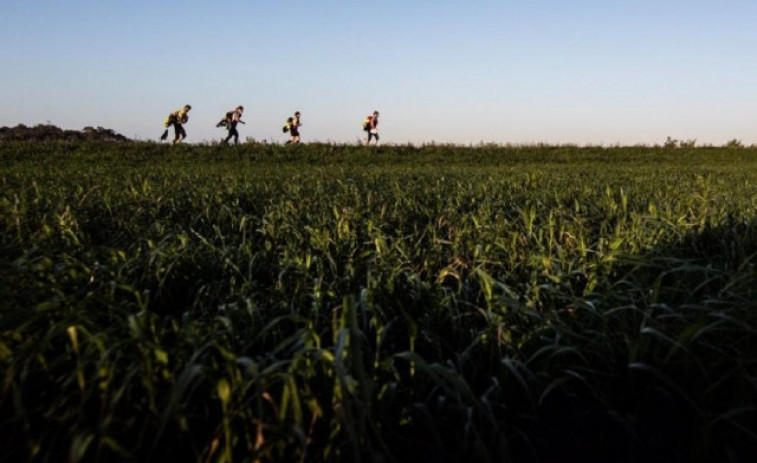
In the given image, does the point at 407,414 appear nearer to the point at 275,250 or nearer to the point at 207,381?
the point at 207,381

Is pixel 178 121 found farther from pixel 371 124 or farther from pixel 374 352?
pixel 374 352

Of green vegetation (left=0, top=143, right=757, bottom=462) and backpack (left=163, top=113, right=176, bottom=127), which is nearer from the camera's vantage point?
green vegetation (left=0, top=143, right=757, bottom=462)

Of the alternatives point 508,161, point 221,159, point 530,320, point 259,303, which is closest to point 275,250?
point 259,303

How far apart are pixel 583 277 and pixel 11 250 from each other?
161 inches

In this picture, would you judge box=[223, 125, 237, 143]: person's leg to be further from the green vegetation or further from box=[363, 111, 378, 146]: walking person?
the green vegetation

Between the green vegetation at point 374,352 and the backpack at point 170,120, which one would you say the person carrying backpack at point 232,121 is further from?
the green vegetation at point 374,352

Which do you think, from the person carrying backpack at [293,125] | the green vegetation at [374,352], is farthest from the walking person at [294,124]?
the green vegetation at [374,352]

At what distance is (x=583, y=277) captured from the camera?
3738 millimetres

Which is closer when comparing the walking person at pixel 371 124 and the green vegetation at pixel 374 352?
the green vegetation at pixel 374 352

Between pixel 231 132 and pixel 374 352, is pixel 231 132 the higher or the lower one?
the higher one

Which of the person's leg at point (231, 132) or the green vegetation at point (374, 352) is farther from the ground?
the person's leg at point (231, 132)

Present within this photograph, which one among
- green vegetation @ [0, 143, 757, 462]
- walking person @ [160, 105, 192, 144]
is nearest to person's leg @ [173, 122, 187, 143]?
walking person @ [160, 105, 192, 144]

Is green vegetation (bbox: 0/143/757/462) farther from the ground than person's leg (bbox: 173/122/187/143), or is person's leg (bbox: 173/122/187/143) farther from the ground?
person's leg (bbox: 173/122/187/143)

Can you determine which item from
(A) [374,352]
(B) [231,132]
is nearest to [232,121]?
(B) [231,132]
